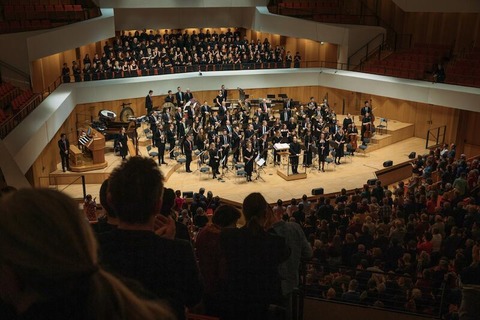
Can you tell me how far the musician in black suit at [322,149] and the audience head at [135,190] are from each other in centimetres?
1524

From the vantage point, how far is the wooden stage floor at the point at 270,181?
15492 mm

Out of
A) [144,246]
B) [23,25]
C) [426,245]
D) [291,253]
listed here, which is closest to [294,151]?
[426,245]

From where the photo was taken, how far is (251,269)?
121 inches

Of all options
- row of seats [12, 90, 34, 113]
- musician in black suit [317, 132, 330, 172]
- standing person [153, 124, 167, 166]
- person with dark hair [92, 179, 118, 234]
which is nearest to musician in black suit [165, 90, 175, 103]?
standing person [153, 124, 167, 166]

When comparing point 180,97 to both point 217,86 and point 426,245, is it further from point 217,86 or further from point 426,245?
point 426,245

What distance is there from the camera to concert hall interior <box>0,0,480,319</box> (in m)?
15.9

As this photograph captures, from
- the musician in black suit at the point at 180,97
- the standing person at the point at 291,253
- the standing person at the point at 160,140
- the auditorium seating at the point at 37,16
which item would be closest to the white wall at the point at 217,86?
the musician in black suit at the point at 180,97

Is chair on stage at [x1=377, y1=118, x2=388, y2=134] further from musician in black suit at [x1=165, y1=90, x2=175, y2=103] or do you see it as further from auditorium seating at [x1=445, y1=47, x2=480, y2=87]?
musician in black suit at [x1=165, y1=90, x2=175, y2=103]

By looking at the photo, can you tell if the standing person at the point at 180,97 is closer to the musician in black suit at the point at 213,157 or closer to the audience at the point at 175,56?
the audience at the point at 175,56

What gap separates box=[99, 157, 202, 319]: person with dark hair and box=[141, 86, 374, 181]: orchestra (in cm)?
1325

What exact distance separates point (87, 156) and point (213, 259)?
14.2m

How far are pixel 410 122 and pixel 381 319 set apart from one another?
17804 mm

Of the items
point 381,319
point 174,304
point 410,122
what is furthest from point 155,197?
point 410,122

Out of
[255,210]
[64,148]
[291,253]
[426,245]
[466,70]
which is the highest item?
[255,210]
